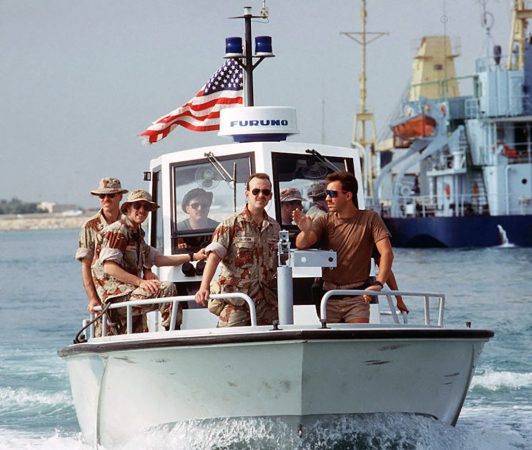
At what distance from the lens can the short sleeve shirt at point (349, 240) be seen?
354 inches

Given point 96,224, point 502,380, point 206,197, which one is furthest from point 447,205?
point 96,224

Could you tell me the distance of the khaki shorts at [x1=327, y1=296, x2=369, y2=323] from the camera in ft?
29.8

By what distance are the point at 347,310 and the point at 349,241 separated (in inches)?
19.0

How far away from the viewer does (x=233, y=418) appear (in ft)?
29.1

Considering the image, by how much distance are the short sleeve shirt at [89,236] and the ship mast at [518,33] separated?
55.5 m

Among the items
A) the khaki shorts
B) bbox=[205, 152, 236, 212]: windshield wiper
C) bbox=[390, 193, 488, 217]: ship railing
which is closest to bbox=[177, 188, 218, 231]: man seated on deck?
bbox=[205, 152, 236, 212]: windshield wiper

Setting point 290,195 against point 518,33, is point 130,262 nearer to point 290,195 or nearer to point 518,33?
point 290,195

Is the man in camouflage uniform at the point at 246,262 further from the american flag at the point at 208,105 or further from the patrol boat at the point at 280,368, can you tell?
the american flag at the point at 208,105

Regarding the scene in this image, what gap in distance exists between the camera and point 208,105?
39.8 feet

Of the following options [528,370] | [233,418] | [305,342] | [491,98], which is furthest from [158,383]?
[491,98]

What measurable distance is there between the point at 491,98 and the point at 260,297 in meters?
53.9

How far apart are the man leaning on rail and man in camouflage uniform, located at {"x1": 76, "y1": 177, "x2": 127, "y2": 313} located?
1.88m

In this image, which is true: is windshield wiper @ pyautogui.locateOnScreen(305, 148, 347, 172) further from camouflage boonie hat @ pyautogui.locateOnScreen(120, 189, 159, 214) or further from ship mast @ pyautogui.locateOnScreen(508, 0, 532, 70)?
ship mast @ pyautogui.locateOnScreen(508, 0, 532, 70)

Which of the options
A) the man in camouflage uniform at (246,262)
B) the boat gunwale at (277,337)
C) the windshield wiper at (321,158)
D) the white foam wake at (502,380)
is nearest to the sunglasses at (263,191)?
the man in camouflage uniform at (246,262)
